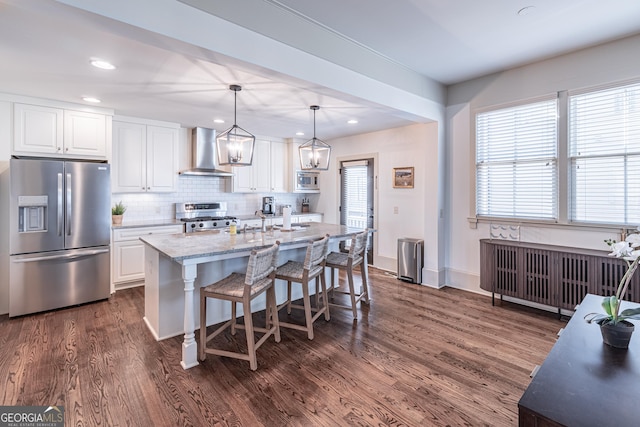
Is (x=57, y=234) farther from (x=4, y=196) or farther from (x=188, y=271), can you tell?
(x=188, y=271)

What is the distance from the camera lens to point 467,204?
4379 mm

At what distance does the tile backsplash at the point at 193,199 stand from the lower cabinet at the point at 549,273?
4175mm

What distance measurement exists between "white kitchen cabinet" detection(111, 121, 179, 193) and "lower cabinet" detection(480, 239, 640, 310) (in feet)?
15.9

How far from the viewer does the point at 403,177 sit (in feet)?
17.5

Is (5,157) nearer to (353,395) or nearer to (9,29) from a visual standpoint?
(9,29)

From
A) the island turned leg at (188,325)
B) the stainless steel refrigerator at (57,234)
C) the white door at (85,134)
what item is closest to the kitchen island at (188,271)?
the island turned leg at (188,325)

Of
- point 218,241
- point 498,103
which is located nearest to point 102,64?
point 218,241

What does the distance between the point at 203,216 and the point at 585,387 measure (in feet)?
18.4

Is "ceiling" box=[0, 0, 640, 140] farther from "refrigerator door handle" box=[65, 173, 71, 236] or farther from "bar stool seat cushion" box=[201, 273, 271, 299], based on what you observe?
"bar stool seat cushion" box=[201, 273, 271, 299]

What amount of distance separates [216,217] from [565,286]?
517 cm

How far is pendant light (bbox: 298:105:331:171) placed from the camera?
3.81 meters

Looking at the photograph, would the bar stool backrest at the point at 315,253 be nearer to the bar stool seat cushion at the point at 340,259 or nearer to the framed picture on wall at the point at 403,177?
the bar stool seat cushion at the point at 340,259

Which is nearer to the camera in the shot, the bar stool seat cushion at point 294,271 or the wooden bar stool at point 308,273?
the wooden bar stool at point 308,273

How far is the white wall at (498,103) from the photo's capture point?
10.5 ft
